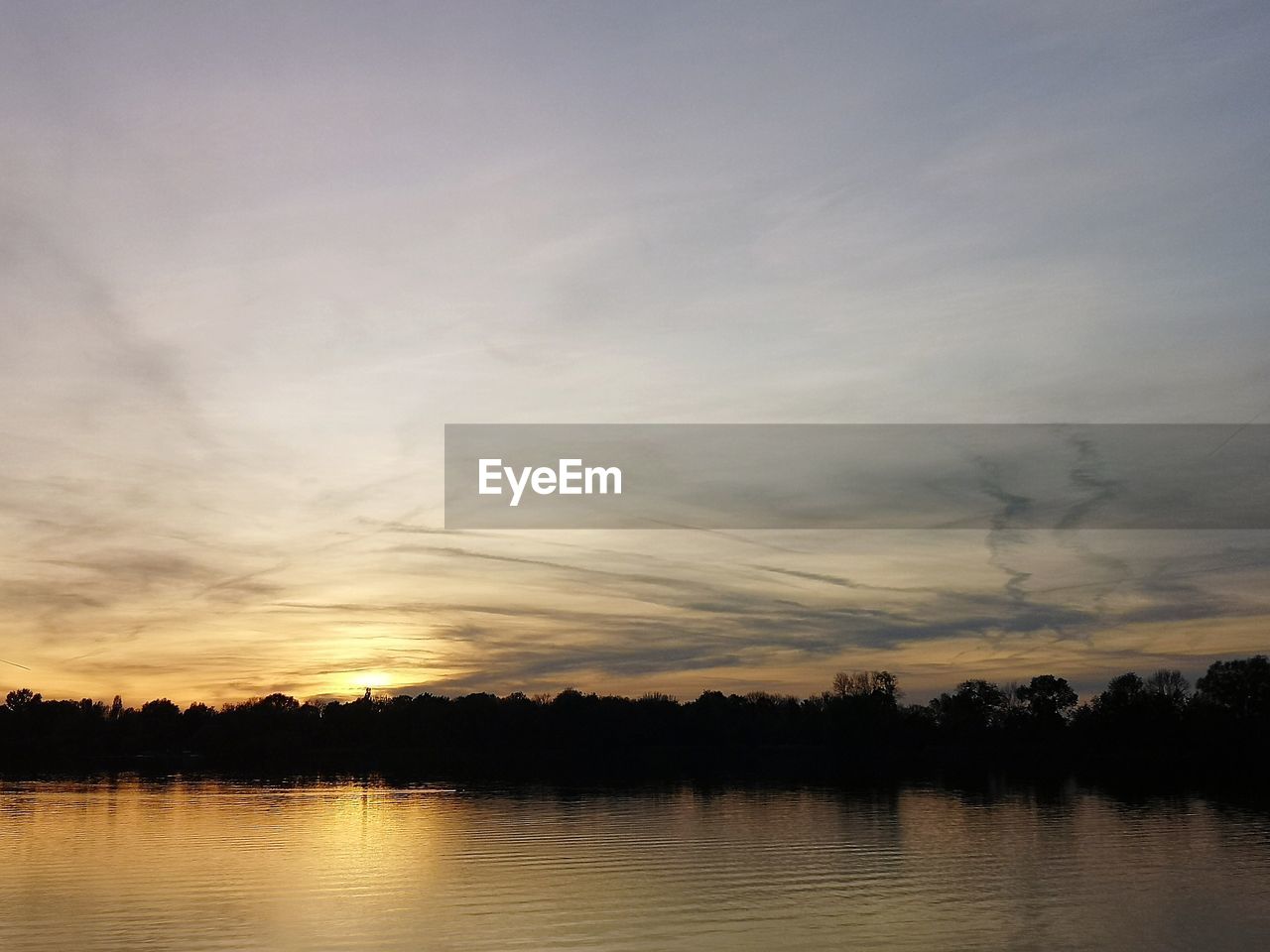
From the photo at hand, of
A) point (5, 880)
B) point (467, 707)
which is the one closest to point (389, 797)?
point (5, 880)

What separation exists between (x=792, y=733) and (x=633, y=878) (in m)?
151

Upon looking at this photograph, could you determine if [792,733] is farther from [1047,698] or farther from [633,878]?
[633,878]

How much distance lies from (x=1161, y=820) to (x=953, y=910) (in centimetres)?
3967

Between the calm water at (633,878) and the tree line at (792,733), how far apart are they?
80321 millimetres

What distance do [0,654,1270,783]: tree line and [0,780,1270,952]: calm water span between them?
80.3 meters

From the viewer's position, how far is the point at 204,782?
119m

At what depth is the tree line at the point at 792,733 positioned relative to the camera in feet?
515

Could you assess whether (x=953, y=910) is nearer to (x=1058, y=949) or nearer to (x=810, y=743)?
(x=1058, y=949)

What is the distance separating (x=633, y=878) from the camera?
4419 centimetres

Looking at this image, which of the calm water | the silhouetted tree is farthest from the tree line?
the calm water

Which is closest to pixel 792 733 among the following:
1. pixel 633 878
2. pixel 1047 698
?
pixel 1047 698

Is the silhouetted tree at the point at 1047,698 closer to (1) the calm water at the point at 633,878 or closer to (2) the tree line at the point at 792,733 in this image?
(2) the tree line at the point at 792,733

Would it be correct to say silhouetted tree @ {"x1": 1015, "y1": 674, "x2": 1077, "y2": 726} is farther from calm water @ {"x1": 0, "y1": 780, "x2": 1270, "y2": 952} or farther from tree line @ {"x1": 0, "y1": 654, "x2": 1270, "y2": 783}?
calm water @ {"x1": 0, "y1": 780, "x2": 1270, "y2": 952}

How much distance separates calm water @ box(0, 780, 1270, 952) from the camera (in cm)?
3366
